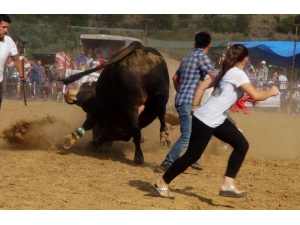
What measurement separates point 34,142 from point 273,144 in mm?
4575

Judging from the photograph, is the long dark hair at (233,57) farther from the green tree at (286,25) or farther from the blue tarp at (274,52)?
the green tree at (286,25)

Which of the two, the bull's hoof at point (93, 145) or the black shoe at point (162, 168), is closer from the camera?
the black shoe at point (162, 168)

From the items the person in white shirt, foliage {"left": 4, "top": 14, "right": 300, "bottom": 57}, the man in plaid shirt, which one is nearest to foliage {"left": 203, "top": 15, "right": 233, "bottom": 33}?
foliage {"left": 4, "top": 14, "right": 300, "bottom": 57}

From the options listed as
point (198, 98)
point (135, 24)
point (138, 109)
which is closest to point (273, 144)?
point (138, 109)

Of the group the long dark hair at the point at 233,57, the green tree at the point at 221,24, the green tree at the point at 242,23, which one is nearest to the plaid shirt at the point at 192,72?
the long dark hair at the point at 233,57

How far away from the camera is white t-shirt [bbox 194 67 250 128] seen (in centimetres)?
580

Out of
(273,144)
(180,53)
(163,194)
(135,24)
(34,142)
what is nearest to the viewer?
(163,194)

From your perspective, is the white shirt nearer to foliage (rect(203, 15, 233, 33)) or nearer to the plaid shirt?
foliage (rect(203, 15, 233, 33))

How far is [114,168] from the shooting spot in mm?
8117

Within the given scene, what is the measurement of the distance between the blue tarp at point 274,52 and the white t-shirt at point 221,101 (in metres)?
16.1

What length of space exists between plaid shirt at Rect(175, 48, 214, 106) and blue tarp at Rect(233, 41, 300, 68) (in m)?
14.6

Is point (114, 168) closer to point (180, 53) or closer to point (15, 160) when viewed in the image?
point (15, 160)

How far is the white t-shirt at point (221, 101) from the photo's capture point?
228 inches

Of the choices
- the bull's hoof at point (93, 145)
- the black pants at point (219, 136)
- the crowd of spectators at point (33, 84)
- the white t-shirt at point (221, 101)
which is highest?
the white t-shirt at point (221, 101)
